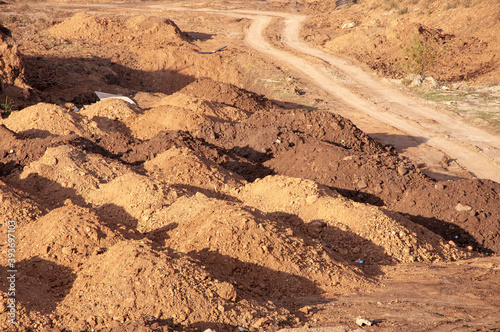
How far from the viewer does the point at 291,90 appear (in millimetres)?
21453

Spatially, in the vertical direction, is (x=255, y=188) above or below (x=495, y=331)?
below

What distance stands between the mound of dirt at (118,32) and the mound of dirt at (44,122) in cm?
1403

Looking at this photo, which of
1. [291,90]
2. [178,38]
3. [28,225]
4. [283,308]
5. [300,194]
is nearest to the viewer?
[283,308]

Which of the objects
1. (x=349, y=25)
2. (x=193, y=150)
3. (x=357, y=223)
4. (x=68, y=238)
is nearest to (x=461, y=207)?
(x=357, y=223)

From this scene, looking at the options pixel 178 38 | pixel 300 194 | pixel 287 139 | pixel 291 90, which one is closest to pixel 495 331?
pixel 300 194

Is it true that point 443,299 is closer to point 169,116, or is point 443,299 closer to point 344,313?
point 344,313

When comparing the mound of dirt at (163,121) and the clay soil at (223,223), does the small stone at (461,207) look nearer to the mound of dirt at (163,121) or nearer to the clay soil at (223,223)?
the clay soil at (223,223)

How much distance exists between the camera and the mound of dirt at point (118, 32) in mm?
27219

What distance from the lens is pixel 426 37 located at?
26.8 metres

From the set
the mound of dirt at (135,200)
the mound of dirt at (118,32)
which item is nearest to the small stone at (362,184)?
the mound of dirt at (135,200)

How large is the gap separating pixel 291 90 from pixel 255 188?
12.9m

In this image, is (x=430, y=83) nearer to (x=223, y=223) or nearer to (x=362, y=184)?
(x=362, y=184)

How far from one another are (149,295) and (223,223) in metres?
1.94

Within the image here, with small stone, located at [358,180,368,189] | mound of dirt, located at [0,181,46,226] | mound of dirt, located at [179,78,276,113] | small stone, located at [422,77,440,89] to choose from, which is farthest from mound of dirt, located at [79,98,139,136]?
Result: small stone, located at [422,77,440,89]
